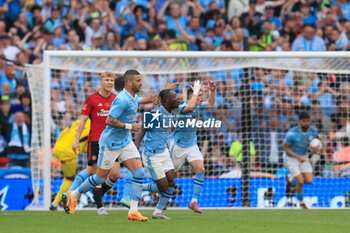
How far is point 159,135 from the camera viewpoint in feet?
32.0

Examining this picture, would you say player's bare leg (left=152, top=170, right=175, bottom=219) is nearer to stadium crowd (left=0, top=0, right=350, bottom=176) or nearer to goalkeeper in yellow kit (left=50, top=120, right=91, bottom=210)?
goalkeeper in yellow kit (left=50, top=120, right=91, bottom=210)

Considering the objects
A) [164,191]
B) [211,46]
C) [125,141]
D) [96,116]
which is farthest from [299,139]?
[125,141]

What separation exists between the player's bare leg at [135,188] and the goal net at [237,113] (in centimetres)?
406

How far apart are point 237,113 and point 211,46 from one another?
3425 millimetres

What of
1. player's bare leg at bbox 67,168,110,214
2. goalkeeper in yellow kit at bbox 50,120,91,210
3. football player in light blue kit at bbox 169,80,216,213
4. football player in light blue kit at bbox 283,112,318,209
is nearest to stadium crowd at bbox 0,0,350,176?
football player in light blue kit at bbox 283,112,318,209

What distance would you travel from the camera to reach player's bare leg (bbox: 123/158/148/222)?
885cm

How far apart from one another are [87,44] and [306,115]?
648cm

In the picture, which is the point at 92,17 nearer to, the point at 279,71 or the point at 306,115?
the point at 279,71

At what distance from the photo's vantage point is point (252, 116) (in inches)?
587

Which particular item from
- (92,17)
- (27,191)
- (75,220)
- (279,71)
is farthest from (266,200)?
(92,17)

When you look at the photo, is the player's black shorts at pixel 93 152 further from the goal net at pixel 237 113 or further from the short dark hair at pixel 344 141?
the short dark hair at pixel 344 141

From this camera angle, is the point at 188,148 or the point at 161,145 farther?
the point at 188,148

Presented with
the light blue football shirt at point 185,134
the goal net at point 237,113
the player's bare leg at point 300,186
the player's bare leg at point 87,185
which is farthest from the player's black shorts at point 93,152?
the player's bare leg at point 300,186

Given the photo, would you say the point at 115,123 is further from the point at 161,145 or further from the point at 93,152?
the point at 93,152
